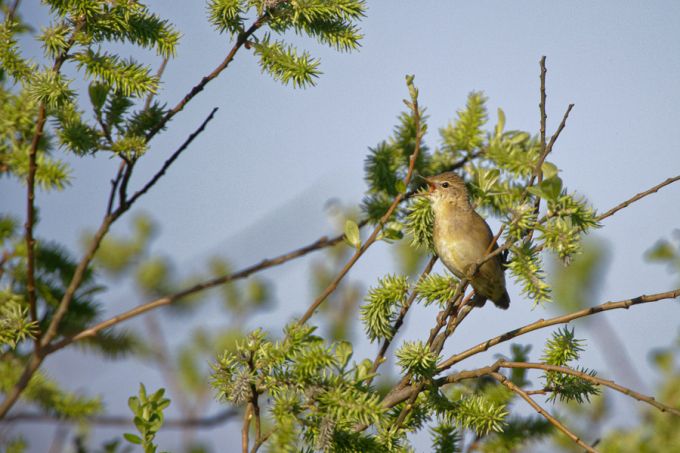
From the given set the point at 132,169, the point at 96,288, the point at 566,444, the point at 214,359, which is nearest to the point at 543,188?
the point at 214,359

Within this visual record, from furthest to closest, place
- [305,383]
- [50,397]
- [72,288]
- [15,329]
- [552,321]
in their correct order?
[50,397] → [72,288] → [15,329] → [552,321] → [305,383]

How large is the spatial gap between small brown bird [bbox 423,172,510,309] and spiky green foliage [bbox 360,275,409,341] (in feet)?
4.74

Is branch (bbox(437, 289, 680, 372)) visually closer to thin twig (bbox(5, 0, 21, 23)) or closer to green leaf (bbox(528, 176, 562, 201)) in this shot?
green leaf (bbox(528, 176, 562, 201))

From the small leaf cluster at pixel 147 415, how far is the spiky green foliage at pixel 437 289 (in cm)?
111

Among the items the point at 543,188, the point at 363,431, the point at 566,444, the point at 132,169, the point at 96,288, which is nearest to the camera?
the point at 543,188

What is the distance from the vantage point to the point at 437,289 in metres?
2.83

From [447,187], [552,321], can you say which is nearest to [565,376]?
[552,321]

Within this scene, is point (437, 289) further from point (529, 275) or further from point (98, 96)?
point (98, 96)

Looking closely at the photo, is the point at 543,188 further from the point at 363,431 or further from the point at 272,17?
the point at 272,17

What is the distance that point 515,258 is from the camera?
2.48 metres

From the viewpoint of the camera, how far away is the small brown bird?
4188 millimetres

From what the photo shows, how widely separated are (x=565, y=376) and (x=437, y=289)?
2.01 ft

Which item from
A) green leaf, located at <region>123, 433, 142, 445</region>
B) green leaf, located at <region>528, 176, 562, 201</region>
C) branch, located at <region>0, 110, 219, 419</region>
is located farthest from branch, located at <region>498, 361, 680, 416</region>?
branch, located at <region>0, 110, 219, 419</region>

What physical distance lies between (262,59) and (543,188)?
132cm
